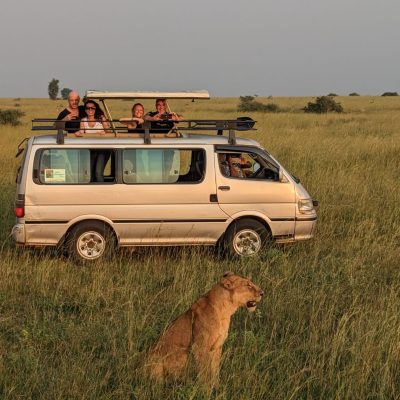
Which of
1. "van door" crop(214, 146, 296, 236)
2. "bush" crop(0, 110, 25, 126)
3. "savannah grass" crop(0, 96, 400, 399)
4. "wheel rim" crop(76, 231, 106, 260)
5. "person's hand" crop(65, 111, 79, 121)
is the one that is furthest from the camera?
"bush" crop(0, 110, 25, 126)

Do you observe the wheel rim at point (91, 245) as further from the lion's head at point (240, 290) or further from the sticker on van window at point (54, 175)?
the lion's head at point (240, 290)

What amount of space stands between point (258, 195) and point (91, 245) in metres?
2.17

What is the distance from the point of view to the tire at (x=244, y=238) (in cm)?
788

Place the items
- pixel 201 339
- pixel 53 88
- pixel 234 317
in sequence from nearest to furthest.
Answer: pixel 201 339 < pixel 234 317 < pixel 53 88

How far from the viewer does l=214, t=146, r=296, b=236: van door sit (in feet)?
25.7

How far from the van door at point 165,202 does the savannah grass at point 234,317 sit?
12.3 inches

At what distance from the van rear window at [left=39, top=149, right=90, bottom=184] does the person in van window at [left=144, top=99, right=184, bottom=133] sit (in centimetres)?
98

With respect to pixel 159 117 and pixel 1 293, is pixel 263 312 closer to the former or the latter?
pixel 1 293

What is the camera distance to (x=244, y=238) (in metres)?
7.94

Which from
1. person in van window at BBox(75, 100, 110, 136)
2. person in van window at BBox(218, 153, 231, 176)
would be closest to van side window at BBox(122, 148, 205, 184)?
person in van window at BBox(218, 153, 231, 176)

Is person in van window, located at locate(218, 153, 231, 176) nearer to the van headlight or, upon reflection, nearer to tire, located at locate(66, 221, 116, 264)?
the van headlight

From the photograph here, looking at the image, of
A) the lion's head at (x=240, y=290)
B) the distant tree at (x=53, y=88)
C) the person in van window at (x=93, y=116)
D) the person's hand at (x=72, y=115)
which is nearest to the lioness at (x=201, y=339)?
the lion's head at (x=240, y=290)

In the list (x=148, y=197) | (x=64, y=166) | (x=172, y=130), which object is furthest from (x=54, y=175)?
(x=172, y=130)

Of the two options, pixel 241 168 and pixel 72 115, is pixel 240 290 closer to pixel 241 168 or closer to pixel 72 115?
pixel 241 168
